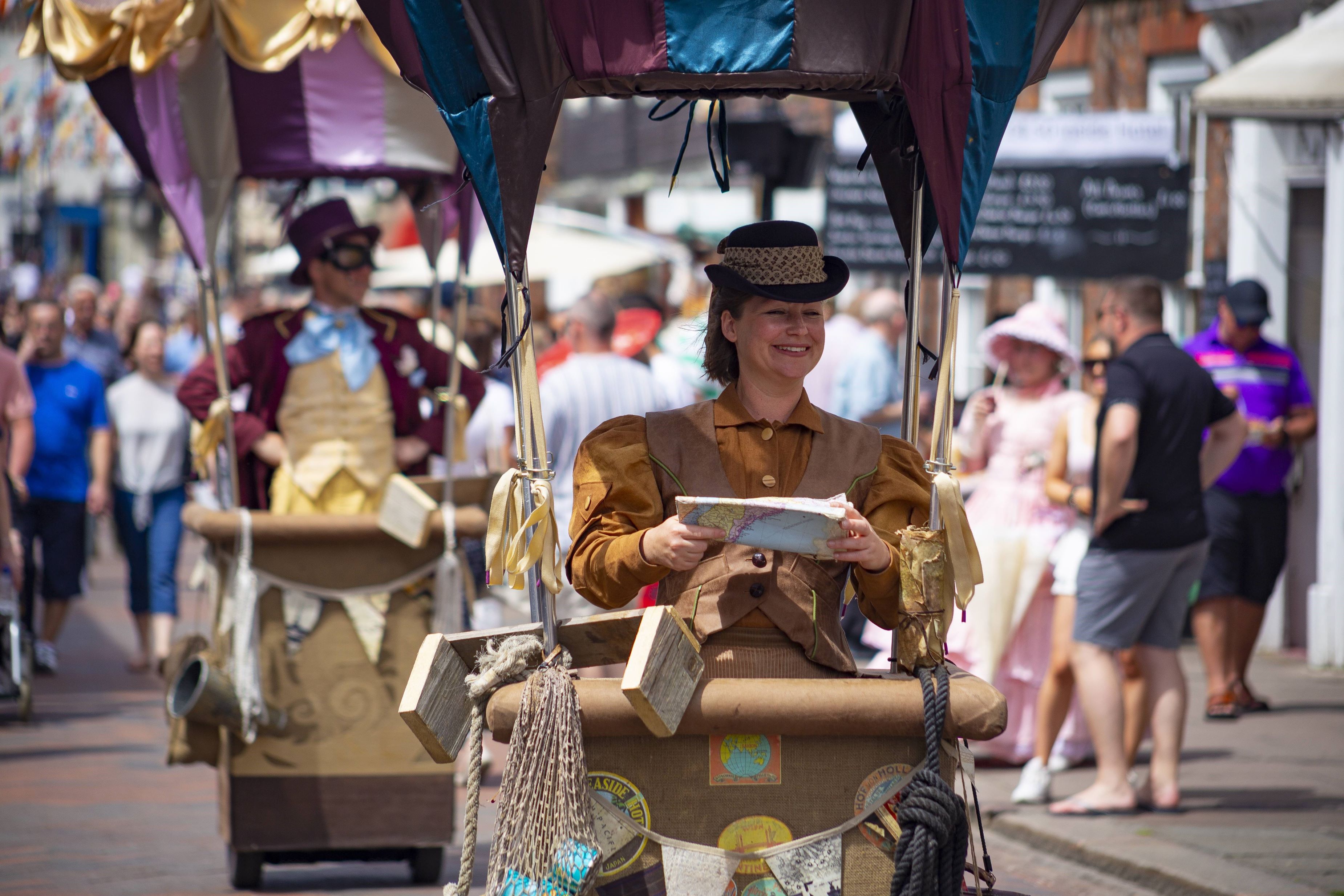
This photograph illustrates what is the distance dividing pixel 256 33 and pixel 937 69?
2888 mm

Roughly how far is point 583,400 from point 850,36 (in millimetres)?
3912

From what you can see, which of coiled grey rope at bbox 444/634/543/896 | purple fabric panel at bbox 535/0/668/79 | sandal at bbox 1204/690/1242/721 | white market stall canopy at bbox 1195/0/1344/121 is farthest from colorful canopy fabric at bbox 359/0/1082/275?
sandal at bbox 1204/690/1242/721

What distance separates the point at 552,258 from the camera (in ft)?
57.7

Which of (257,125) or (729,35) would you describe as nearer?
(729,35)

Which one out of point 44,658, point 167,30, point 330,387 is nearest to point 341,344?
point 330,387

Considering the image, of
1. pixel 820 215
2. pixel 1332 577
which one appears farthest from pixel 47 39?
pixel 820 215

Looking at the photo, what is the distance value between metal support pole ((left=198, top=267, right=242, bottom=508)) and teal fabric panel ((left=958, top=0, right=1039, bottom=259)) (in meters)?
3.05

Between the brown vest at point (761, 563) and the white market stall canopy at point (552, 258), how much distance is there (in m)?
12.8

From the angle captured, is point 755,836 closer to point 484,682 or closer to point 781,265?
point 484,682

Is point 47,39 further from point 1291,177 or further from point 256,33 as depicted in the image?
point 1291,177

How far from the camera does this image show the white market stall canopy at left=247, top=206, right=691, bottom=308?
16.8 m

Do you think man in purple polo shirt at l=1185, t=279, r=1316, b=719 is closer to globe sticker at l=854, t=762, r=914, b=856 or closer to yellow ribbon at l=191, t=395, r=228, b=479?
yellow ribbon at l=191, t=395, r=228, b=479

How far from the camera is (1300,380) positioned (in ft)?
28.3

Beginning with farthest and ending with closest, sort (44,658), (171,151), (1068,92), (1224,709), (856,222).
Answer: (1068,92)
(856,222)
(44,658)
(1224,709)
(171,151)
